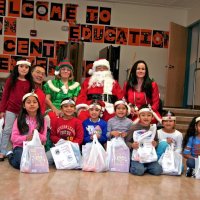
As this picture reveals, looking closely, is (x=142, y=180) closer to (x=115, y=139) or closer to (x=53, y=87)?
(x=115, y=139)

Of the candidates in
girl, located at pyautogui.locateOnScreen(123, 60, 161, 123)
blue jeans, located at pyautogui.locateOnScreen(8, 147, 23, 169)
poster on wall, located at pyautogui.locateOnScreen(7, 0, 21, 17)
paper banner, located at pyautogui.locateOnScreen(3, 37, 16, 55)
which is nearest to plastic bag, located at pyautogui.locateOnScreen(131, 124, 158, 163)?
girl, located at pyautogui.locateOnScreen(123, 60, 161, 123)

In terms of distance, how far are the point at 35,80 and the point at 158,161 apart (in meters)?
1.61

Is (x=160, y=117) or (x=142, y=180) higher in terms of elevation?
(x=160, y=117)

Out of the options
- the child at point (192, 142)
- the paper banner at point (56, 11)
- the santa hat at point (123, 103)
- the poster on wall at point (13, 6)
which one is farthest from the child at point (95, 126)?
the poster on wall at point (13, 6)

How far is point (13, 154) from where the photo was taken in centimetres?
308

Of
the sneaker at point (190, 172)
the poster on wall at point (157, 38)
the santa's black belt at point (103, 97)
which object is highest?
the poster on wall at point (157, 38)

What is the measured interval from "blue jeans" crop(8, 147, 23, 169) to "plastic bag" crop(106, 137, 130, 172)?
2.69ft

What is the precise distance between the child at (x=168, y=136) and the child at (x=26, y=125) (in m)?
1.19

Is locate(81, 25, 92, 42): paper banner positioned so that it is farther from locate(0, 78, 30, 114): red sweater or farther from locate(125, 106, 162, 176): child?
locate(125, 106, 162, 176): child

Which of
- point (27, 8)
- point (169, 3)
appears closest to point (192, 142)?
point (169, 3)

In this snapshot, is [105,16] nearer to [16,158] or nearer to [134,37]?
[134,37]

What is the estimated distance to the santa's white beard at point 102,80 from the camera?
395 centimetres

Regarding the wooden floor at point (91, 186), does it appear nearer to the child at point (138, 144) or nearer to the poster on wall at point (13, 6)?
the child at point (138, 144)

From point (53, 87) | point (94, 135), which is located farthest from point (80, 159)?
point (53, 87)
